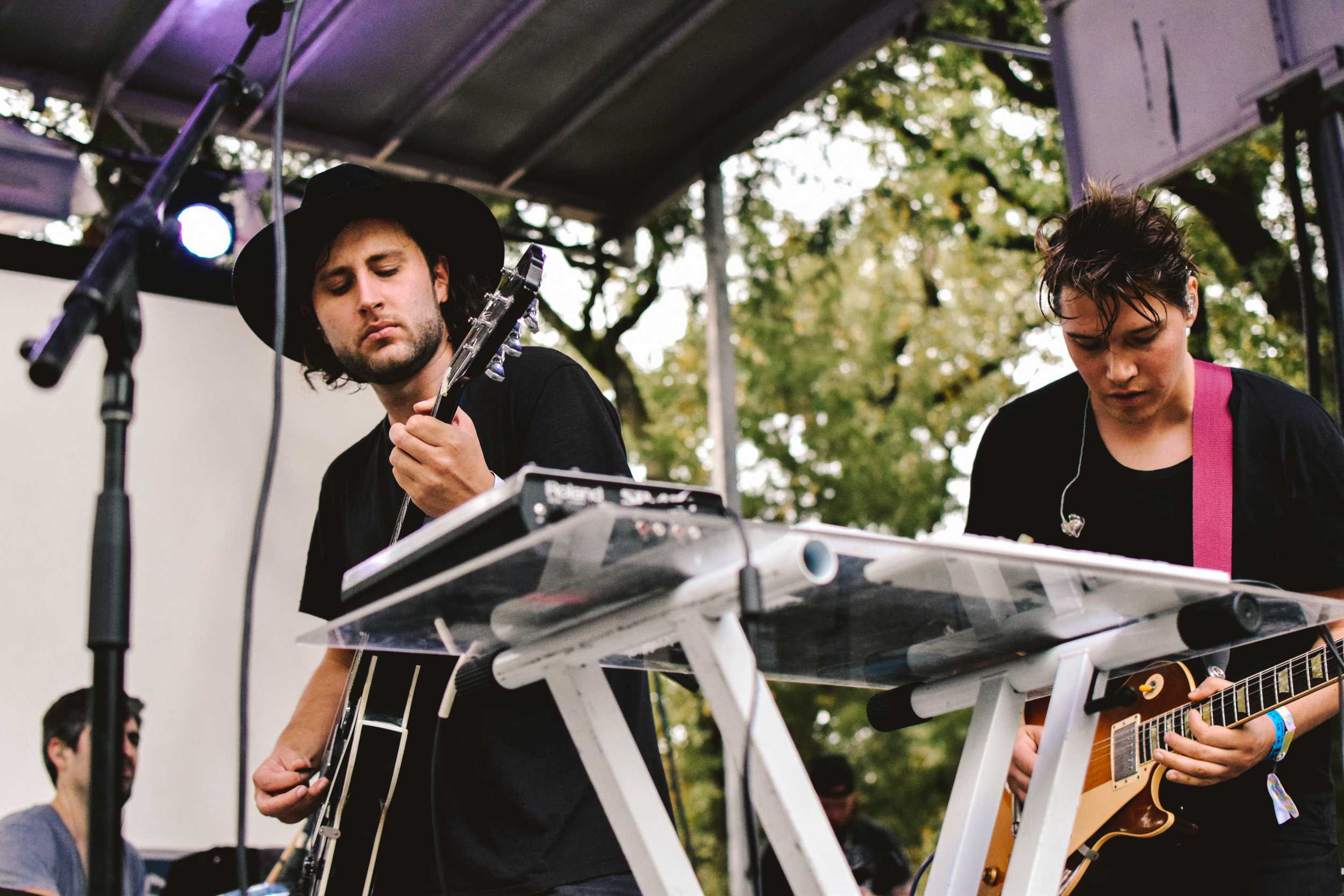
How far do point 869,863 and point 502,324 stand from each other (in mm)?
4763

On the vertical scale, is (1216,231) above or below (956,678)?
above

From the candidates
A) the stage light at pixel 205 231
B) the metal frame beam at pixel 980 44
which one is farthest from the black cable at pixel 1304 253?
the stage light at pixel 205 231

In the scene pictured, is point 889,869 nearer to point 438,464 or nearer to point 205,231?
point 205,231

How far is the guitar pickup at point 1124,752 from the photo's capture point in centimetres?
178

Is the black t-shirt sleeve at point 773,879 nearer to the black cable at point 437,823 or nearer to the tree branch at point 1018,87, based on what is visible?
the black cable at point 437,823

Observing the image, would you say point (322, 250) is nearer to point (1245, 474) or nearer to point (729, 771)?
point (1245, 474)

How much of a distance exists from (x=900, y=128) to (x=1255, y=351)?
375 cm

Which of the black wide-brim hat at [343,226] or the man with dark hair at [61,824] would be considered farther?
the man with dark hair at [61,824]

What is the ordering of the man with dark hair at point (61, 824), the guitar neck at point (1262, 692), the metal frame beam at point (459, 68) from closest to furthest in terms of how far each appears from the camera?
the guitar neck at point (1262, 692), the man with dark hair at point (61, 824), the metal frame beam at point (459, 68)

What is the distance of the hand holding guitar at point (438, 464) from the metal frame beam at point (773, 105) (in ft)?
9.80

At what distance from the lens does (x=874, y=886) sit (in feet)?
19.2

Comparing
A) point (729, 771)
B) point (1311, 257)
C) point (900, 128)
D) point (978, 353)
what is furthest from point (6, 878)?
point (978, 353)

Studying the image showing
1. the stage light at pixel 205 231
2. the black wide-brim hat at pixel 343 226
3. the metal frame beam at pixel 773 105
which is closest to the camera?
the black wide-brim hat at pixel 343 226

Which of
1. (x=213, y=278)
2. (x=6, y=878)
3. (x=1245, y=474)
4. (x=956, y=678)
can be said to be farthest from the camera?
(x=213, y=278)
